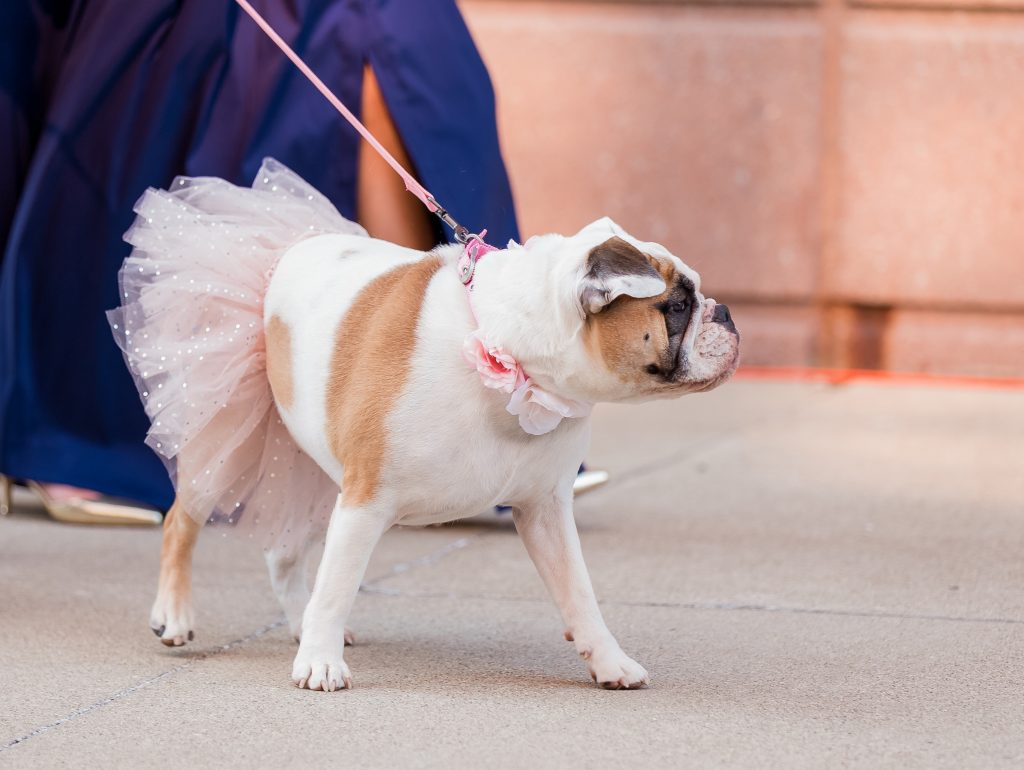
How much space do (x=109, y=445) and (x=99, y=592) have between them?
Answer: 971 mm

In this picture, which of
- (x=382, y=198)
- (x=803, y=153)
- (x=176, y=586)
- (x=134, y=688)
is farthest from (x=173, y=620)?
(x=803, y=153)

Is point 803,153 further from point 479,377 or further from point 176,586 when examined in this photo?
point 479,377

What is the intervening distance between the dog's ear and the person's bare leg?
72.2 inches

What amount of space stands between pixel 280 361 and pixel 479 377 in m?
0.54

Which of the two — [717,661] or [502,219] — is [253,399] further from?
[502,219]

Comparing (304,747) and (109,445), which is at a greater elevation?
(304,747)

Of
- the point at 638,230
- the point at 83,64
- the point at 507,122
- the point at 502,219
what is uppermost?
the point at 83,64

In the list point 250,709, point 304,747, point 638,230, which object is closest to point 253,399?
point 250,709

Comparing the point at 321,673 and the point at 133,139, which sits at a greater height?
the point at 133,139

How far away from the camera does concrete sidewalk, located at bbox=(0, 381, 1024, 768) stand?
2.43m

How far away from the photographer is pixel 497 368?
8.54 feet

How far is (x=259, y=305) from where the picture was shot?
124 inches

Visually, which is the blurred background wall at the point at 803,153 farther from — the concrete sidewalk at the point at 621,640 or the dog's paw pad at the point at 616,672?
the dog's paw pad at the point at 616,672

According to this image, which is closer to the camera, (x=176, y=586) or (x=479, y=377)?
(x=479, y=377)
